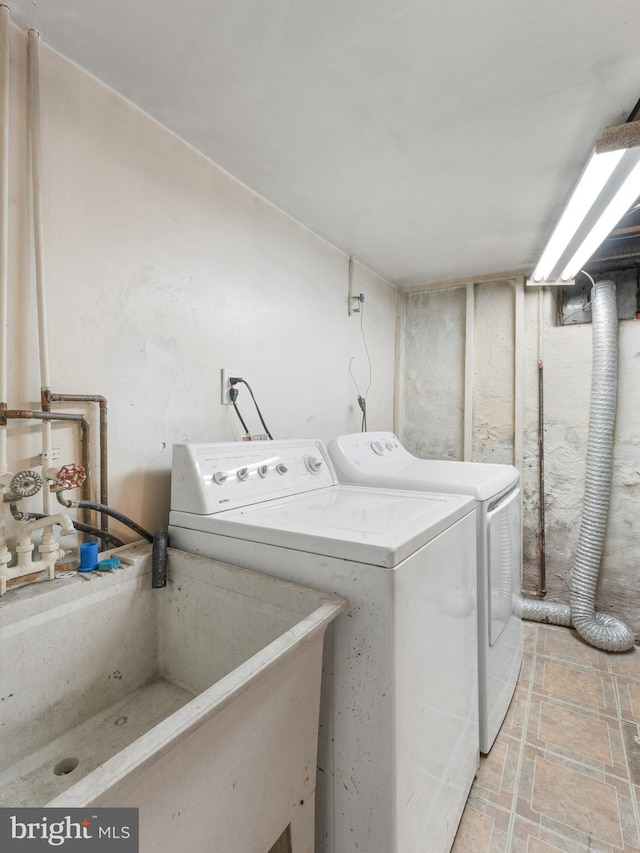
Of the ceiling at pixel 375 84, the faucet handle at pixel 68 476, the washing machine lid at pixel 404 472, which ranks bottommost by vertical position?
the washing machine lid at pixel 404 472

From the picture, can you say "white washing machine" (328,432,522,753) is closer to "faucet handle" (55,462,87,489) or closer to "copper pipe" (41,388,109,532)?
"copper pipe" (41,388,109,532)

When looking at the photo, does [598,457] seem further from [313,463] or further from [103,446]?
[103,446]

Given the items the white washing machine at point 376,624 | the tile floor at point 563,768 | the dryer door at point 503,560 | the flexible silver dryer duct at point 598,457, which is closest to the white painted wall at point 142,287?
the white washing machine at point 376,624

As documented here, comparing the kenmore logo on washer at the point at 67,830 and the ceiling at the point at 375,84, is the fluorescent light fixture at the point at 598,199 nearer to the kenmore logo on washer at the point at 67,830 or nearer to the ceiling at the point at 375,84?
the ceiling at the point at 375,84

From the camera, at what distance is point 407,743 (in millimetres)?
934

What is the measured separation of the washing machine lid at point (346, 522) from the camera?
0.92 m

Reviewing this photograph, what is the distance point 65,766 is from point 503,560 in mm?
1542

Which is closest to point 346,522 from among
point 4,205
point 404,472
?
point 404,472

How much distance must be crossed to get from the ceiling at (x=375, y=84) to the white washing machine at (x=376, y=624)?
1.10 m

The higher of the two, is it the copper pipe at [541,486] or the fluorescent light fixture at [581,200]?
the fluorescent light fixture at [581,200]

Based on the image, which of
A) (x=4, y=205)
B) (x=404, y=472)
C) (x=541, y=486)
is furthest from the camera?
(x=541, y=486)

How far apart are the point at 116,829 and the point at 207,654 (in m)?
0.61

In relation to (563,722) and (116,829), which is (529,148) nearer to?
(116,829)

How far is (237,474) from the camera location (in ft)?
4.39
